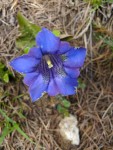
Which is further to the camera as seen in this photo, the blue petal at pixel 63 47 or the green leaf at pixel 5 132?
the green leaf at pixel 5 132

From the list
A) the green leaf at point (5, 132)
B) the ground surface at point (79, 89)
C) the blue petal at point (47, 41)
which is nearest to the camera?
the blue petal at point (47, 41)

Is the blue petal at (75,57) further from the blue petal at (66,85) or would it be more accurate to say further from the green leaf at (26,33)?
the green leaf at (26,33)

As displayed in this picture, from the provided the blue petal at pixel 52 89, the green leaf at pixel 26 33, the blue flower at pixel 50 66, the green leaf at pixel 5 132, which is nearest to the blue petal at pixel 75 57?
the blue flower at pixel 50 66

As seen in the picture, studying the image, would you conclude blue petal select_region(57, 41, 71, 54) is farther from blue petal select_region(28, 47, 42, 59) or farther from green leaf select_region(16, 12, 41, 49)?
green leaf select_region(16, 12, 41, 49)

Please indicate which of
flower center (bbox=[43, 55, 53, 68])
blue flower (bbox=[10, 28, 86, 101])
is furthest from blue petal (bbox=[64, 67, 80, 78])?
flower center (bbox=[43, 55, 53, 68])

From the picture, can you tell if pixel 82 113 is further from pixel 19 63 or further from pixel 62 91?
pixel 19 63

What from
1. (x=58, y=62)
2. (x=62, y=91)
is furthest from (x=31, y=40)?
(x=62, y=91)

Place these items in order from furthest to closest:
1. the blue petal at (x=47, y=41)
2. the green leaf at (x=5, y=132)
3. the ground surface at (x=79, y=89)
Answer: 1. the ground surface at (x=79, y=89)
2. the green leaf at (x=5, y=132)
3. the blue petal at (x=47, y=41)
